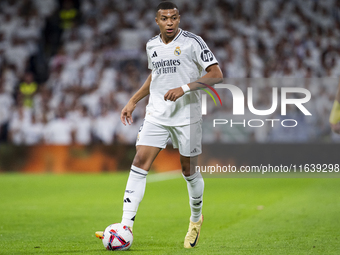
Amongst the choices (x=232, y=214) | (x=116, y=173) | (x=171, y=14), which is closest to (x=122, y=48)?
(x=116, y=173)

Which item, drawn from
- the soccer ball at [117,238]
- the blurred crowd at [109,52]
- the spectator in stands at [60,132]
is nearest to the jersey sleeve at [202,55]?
the soccer ball at [117,238]

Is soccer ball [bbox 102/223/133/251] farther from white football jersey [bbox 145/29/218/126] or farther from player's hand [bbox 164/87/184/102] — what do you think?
player's hand [bbox 164/87/184/102]

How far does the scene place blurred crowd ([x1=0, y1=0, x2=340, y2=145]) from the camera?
15.8 m

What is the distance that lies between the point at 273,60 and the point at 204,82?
12148 millimetres

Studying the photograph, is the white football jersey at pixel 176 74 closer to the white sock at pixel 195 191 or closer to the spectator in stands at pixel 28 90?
the white sock at pixel 195 191

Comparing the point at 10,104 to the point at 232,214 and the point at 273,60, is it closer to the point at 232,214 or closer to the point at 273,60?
the point at 273,60

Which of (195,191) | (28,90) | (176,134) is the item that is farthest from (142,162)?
(28,90)

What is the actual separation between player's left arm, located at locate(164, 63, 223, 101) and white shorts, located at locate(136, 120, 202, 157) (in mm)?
427

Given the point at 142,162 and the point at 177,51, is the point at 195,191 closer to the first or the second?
the point at 142,162

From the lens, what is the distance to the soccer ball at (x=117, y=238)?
451cm

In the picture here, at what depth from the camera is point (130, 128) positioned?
15719 millimetres

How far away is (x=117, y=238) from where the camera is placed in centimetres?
451

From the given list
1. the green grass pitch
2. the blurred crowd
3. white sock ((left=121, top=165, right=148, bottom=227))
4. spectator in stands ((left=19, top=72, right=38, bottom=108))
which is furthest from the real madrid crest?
spectator in stands ((left=19, top=72, right=38, bottom=108))

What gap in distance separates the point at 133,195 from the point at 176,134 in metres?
0.70
